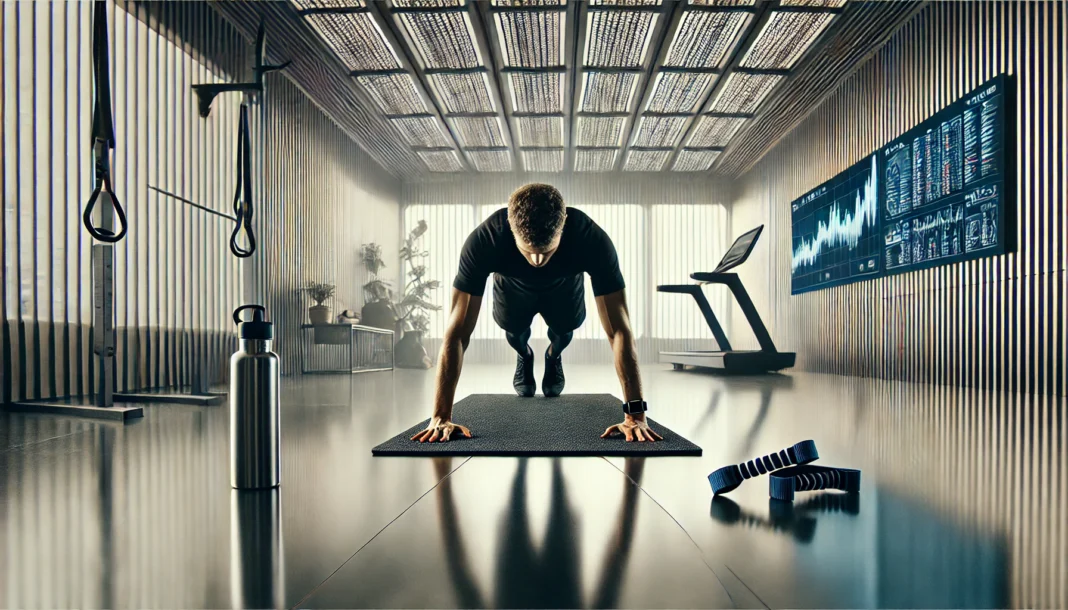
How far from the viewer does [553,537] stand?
44.2 inches

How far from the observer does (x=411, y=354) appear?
9234 mm

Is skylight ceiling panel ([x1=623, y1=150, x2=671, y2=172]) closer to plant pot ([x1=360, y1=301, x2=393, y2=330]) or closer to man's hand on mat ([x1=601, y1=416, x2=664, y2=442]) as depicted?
plant pot ([x1=360, y1=301, x2=393, y2=330])

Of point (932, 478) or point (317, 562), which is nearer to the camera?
point (317, 562)

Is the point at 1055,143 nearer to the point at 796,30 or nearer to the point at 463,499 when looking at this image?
the point at 796,30

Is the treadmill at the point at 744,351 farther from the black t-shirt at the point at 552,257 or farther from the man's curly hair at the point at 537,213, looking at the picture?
the man's curly hair at the point at 537,213

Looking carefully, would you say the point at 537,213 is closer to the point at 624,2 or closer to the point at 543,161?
the point at 624,2

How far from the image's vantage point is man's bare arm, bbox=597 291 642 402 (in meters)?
2.14

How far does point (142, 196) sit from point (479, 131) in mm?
4649

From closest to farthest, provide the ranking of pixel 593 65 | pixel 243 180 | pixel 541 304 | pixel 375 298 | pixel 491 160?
pixel 243 180 → pixel 541 304 → pixel 593 65 → pixel 375 298 → pixel 491 160

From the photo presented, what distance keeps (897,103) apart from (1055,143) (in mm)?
1962

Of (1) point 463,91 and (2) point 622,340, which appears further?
(1) point 463,91

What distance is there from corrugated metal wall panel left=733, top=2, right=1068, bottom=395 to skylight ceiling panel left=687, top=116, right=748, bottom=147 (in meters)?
0.96

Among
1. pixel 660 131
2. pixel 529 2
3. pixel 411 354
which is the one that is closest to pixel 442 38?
pixel 529 2

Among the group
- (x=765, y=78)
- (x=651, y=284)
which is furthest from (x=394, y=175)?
(x=765, y=78)
